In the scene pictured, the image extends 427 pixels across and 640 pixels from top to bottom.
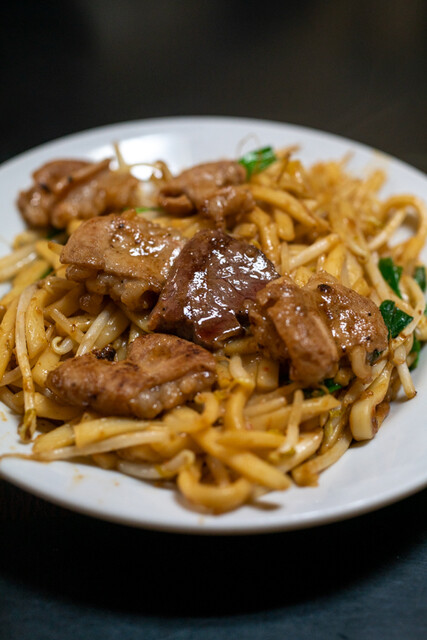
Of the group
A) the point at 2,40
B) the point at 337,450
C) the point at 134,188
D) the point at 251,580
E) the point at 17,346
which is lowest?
the point at 251,580

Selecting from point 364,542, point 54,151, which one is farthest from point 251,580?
point 54,151

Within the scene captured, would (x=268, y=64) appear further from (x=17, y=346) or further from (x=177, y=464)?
(x=177, y=464)

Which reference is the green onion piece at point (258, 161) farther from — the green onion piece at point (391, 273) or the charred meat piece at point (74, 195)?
the green onion piece at point (391, 273)

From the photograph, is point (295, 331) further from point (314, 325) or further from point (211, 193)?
point (211, 193)

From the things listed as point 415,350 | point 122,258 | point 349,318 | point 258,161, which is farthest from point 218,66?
point 349,318

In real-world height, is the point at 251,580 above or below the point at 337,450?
below

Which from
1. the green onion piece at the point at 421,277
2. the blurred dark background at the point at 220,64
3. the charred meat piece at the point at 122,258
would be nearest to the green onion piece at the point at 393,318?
the green onion piece at the point at 421,277
